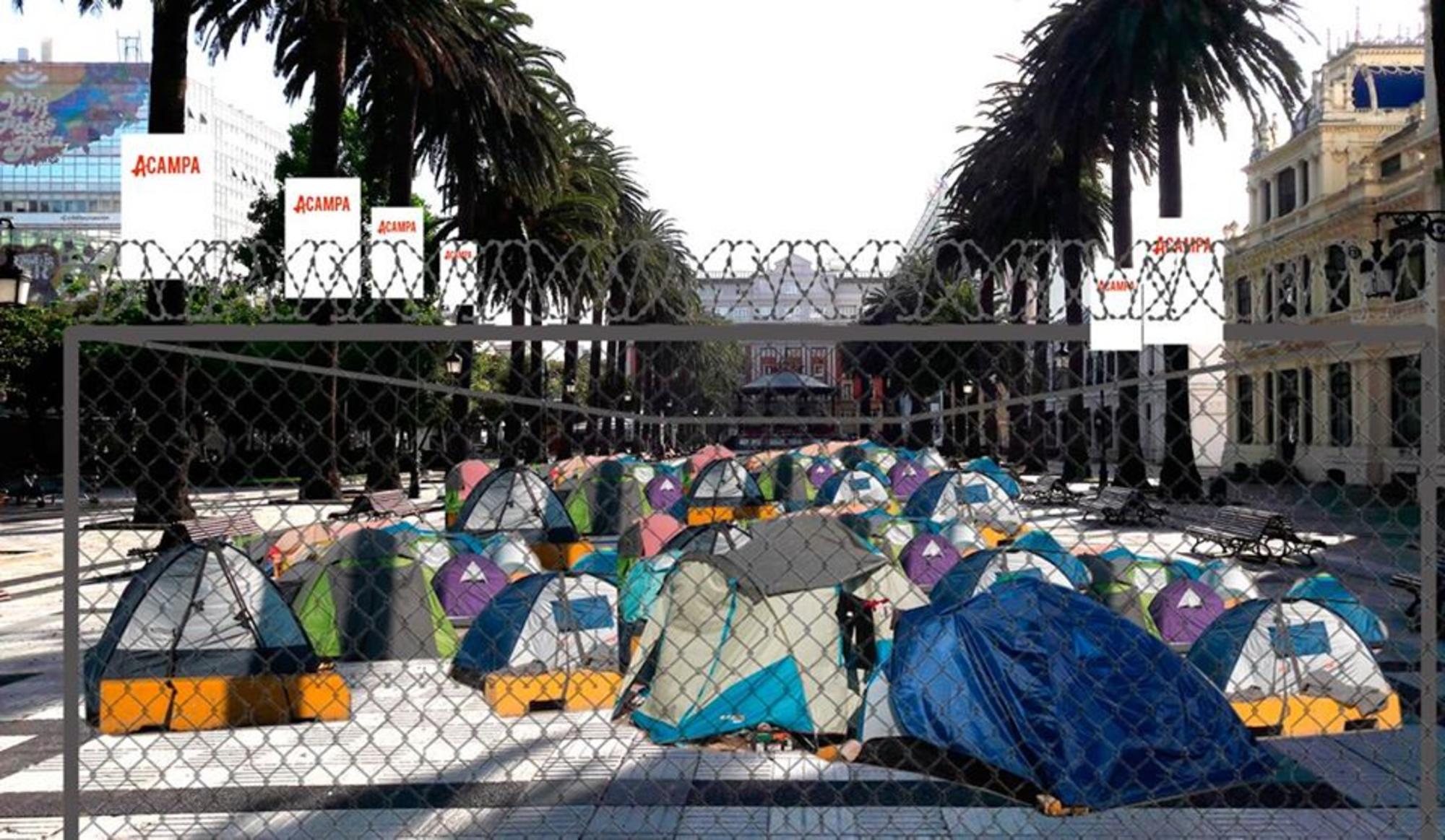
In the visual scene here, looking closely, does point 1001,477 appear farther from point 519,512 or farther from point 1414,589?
point 1414,589

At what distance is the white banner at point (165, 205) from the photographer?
15.7 feet

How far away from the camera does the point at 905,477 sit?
Answer: 1201 inches

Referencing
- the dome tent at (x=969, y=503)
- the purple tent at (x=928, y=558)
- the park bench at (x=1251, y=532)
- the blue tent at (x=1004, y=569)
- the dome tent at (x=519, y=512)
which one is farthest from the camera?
the dome tent at (x=519, y=512)

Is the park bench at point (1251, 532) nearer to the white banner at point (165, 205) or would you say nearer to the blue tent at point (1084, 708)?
the blue tent at point (1084, 708)

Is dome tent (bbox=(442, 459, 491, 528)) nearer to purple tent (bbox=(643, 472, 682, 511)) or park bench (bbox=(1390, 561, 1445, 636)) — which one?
purple tent (bbox=(643, 472, 682, 511))

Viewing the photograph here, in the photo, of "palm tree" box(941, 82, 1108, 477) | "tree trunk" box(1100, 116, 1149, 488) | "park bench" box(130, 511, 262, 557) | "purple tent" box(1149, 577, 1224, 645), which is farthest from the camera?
"palm tree" box(941, 82, 1108, 477)

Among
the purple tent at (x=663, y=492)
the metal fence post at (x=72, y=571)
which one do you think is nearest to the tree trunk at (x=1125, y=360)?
the purple tent at (x=663, y=492)

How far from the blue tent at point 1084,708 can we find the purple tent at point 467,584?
655 cm

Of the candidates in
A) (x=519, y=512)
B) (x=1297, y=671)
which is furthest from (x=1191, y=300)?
(x=519, y=512)

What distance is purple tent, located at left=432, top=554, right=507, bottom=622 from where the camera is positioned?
1419 centimetres

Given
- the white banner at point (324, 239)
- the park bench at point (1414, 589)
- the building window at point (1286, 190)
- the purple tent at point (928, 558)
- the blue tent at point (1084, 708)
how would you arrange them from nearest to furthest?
the white banner at point (324, 239) < the blue tent at point (1084, 708) < the park bench at point (1414, 589) < the purple tent at point (928, 558) < the building window at point (1286, 190)

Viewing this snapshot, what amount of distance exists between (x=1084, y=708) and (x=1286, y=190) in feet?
151

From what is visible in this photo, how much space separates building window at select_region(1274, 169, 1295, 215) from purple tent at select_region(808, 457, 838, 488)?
89.0ft

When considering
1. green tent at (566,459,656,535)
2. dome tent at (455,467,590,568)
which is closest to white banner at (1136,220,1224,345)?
dome tent at (455,467,590,568)
